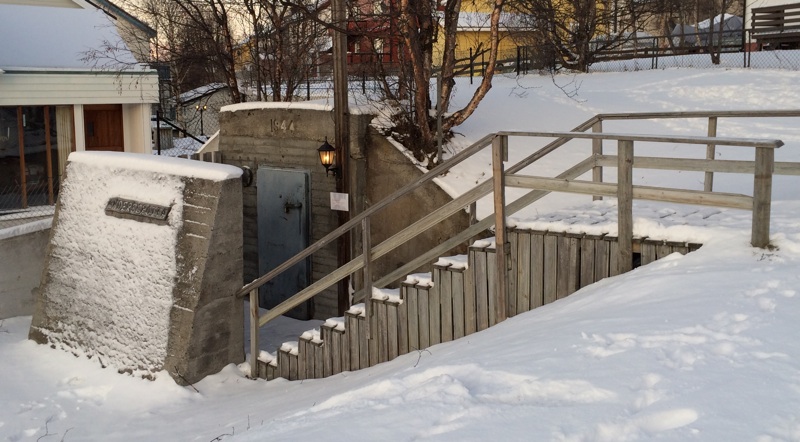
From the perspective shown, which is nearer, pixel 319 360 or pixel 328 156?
pixel 319 360

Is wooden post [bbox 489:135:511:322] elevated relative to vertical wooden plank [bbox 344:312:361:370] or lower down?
elevated

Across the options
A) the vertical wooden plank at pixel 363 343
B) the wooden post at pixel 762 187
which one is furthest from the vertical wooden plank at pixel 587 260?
the vertical wooden plank at pixel 363 343

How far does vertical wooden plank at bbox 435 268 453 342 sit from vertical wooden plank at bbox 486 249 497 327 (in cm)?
37

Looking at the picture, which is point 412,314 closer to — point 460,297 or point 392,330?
point 392,330

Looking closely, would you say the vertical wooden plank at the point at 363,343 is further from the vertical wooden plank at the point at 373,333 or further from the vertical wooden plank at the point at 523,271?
the vertical wooden plank at the point at 523,271

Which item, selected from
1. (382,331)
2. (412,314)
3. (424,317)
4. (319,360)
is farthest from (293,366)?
(424,317)

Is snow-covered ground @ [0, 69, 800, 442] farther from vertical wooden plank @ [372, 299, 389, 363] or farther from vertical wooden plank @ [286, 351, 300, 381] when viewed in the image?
vertical wooden plank @ [372, 299, 389, 363]

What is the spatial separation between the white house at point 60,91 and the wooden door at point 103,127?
2cm

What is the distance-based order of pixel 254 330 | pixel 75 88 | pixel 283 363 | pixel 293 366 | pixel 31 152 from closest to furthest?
pixel 293 366 < pixel 283 363 < pixel 254 330 < pixel 31 152 < pixel 75 88

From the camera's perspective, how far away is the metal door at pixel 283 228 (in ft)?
45.3

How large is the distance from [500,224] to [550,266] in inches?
21.8

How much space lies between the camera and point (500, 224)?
24.5 feet

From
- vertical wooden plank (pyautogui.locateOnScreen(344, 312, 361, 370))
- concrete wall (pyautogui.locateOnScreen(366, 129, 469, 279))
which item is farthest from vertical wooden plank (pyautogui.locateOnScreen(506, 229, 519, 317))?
concrete wall (pyautogui.locateOnScreen(366, 129, 469, 279))

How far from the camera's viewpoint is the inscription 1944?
9633mm
